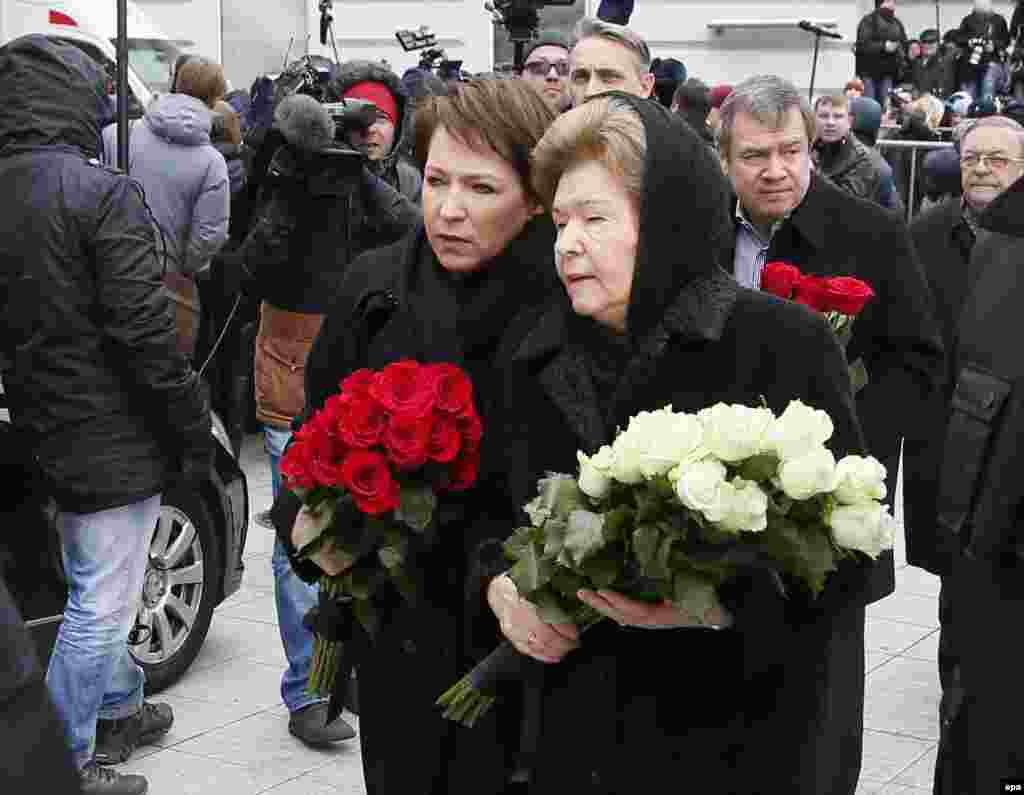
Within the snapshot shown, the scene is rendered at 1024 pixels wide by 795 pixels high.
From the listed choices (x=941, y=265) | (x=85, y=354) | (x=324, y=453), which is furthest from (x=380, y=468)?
(x=941, y=265)

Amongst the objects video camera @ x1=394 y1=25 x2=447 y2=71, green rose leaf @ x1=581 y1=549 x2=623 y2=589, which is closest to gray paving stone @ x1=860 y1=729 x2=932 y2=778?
green rose leaf @ x1=581 y1=549 x2=623 y2=589

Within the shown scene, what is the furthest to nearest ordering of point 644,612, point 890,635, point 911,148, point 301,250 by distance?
1. point 911,148
2. point 890,635
3. point 301,250
4. point 644,612

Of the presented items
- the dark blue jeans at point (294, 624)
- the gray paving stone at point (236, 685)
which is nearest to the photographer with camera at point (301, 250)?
the dark blue jeans at point (294, 624)

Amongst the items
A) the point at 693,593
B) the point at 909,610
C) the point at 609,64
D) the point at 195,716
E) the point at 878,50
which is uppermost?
the point at 609,64

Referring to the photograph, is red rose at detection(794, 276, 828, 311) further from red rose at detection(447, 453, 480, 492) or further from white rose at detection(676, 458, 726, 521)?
white rose at detection(676, 458, 726, 521)

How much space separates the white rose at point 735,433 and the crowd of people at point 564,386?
0.25 m

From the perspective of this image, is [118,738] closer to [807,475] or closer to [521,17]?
[807,475]

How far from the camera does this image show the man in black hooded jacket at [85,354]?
504cm

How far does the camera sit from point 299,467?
3486 millimetres

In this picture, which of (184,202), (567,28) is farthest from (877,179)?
(567,28)

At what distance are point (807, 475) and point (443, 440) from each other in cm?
87

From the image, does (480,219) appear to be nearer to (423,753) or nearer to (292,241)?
(423,753)

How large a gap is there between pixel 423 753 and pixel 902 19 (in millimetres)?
26765

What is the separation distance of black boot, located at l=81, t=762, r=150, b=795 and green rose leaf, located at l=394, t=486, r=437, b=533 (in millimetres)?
2454
